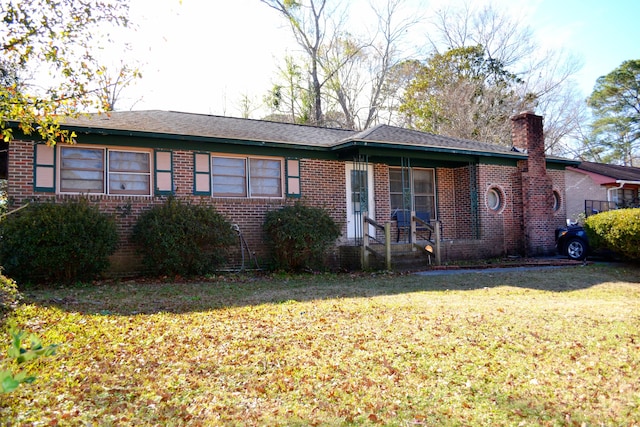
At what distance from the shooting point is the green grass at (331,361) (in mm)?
3418

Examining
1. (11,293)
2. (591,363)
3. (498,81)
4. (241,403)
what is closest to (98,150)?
(11,293)

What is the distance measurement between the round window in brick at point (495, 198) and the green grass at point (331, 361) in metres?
7.42

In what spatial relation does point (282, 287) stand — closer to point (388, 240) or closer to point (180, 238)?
point (180, 238)

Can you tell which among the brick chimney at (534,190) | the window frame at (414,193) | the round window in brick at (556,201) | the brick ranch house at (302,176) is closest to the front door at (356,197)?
the brick ranch house at (302,176)

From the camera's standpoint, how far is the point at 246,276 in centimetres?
1066

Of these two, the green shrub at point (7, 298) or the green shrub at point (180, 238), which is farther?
the green shrub at point (180, 238)

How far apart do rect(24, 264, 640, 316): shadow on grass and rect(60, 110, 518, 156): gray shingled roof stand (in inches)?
127

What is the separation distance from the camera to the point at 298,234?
10.9m

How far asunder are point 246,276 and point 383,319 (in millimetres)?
5263

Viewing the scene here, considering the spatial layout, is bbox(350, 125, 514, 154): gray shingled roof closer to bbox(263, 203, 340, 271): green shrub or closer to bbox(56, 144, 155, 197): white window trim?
bbox(263, 203, 340, 271): green shrub

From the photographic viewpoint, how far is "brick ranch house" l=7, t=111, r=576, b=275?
10.2 m

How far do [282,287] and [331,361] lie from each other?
4.66 m

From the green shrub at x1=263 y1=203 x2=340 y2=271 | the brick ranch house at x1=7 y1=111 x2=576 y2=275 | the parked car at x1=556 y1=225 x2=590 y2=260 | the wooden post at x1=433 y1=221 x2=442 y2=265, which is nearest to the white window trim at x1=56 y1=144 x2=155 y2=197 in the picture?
the brick ranch house at x1=7 y1=111 x2=576 y2=275

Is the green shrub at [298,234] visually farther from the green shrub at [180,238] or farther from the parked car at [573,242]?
the parked car at [573,242]
